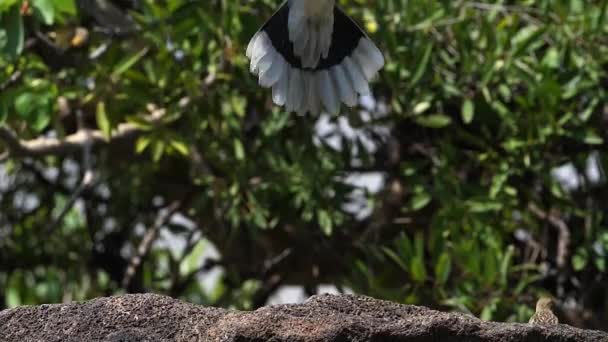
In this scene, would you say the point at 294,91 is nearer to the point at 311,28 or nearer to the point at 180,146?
the point at 311,28

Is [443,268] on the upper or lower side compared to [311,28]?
lower

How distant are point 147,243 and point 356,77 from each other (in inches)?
65.7

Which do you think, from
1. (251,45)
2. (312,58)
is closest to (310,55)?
(312,58)

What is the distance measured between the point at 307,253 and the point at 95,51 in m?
1.45

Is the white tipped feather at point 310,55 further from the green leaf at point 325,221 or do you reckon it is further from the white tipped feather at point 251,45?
the green leaf at point 325,221

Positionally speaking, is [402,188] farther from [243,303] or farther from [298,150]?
[243,303]

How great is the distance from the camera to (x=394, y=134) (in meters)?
6.46

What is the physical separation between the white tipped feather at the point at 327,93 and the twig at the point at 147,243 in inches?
50.8

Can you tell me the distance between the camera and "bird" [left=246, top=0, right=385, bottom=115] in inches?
221

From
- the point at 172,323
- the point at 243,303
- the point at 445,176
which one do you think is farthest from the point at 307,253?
the point at 172,323

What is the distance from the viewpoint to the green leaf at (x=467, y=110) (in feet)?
19.1

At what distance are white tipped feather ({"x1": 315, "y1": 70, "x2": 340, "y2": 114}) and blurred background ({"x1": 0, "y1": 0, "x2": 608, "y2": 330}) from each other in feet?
1.13

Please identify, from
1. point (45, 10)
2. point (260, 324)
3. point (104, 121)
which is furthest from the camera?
point (104, 121)

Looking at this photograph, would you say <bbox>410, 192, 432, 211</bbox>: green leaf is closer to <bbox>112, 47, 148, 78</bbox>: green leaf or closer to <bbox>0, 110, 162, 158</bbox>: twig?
<bbox>0, 110, 162, 158</bbox>: twig
